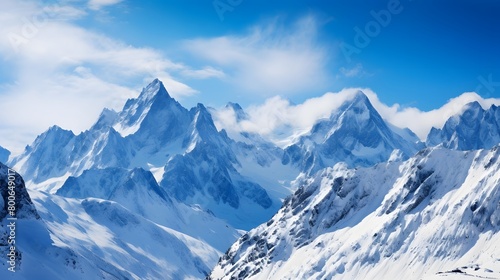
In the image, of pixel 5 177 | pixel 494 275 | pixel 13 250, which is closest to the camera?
pixel 13 250

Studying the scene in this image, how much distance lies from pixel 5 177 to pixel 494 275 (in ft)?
480

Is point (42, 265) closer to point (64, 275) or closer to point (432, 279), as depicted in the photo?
point (64, 275)

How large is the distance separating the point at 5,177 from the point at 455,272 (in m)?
137

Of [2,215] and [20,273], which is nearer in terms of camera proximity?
[20,273]

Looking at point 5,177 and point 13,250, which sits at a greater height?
point 5,177

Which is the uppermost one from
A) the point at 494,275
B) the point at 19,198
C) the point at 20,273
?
the point at 19,198

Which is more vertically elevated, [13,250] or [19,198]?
[19,198]

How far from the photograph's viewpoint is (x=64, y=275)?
643 feet

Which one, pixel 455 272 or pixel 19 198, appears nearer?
pixel 455 272

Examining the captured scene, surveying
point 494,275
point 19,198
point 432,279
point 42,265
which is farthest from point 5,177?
point 494,275

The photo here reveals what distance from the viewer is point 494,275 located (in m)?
178

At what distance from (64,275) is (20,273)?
27.1 m

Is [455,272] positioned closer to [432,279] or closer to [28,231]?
[432,279]

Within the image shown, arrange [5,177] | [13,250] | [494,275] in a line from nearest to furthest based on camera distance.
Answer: [13,250] < [494,275] < [5,177]
